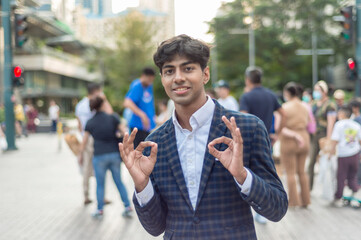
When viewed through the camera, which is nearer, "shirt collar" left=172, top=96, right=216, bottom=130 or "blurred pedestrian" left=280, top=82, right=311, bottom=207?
"shirt collar" left=172, top=96, right=216, bottom=130

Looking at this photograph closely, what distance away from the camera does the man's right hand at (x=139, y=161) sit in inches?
77.4

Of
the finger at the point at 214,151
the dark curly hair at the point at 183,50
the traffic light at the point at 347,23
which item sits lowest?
the finger at the point at 214,151

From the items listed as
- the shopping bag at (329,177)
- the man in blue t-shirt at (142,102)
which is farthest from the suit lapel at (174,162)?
the shopping bag at (329,177)

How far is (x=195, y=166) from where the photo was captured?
6.64ft

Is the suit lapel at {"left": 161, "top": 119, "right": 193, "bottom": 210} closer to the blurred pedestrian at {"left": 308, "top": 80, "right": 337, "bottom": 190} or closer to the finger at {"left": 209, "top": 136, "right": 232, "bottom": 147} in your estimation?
the finger at {"left": 209, "top": 136, "right": 232, "bottom": 147}

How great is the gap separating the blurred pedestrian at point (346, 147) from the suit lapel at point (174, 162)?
18.0ft

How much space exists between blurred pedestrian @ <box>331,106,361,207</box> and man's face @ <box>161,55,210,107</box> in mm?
5530

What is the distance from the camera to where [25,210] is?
7.38 m

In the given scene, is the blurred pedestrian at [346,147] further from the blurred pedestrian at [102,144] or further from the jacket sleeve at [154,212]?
the jacket sleeve at [154,212]

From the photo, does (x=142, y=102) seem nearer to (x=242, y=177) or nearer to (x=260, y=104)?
(x=260, y=104)

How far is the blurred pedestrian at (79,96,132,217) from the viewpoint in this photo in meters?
6.77

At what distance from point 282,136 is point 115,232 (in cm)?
284

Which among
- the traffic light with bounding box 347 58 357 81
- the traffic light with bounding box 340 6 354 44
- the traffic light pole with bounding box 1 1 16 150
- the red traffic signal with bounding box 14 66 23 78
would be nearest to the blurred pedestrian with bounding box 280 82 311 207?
the traffic light with bounding box 347 58 357 81

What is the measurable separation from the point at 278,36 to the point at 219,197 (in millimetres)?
41005
